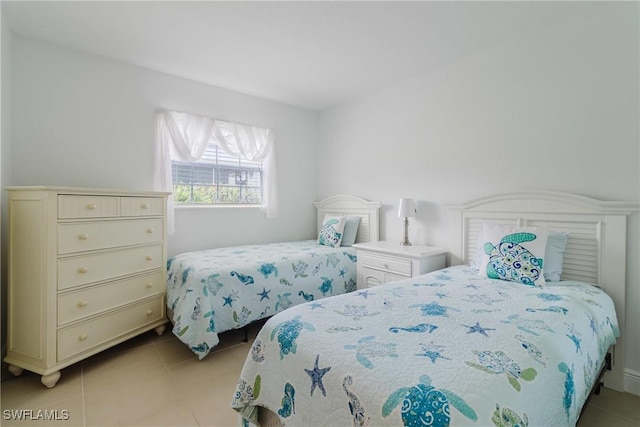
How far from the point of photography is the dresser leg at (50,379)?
1.87 m

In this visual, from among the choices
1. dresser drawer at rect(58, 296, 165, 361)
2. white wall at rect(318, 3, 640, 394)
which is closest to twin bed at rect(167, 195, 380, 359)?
dresser drawer at rect(58, 296, 165, 361)

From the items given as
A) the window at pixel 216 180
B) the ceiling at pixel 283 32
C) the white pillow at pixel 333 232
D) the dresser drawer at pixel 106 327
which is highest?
the ceiling at pixel 283 32

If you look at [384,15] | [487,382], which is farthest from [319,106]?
Answer: [487,382]

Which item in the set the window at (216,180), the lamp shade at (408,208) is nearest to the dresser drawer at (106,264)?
the window at (216,180)

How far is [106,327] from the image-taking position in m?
2.21

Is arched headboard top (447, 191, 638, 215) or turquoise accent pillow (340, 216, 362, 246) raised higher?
arched headboard top (447, 191, 638, 215)

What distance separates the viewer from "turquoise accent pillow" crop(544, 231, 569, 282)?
200 cm

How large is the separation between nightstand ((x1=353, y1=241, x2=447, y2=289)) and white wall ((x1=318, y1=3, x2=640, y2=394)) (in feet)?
0.95

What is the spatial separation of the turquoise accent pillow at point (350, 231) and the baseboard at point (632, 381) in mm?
2329

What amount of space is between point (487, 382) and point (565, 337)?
602 millimetres


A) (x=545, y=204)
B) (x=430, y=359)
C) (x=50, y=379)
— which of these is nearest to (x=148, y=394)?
(x=50, y=379)

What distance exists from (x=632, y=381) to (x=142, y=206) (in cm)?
359

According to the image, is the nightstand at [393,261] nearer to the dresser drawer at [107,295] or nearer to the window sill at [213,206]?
the window sill at [213,206]

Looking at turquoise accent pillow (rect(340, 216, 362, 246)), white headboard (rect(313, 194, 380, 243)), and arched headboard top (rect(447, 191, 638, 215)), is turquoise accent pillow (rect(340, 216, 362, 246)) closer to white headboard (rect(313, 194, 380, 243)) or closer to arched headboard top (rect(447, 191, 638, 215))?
white headboard (rect(313, 194, 380, 243))
